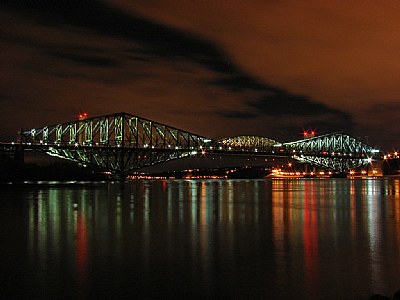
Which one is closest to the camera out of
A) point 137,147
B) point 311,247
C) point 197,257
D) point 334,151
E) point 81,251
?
point 197,257

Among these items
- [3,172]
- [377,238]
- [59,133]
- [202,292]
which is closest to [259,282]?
[202,292]

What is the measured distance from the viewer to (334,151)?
483 feet

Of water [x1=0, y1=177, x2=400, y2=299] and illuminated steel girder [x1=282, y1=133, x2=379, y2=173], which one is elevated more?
illuminated steel girder [x1=282, y1=133, x2=379, y2=173]

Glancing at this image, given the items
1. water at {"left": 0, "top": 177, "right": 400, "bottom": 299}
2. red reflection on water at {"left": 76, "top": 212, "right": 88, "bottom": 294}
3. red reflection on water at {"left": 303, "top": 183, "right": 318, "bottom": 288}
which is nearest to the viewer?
water at {"left": 0, "top": 177, "right": 400, "bottom": 299}

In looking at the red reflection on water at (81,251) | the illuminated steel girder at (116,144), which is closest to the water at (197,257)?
the red reflection on water at (81,251)

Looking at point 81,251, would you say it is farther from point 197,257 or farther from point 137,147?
point 137,147

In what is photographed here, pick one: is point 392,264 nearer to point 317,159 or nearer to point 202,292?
point 202,292

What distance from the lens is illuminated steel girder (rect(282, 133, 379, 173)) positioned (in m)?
122

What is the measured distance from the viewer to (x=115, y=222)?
60.4 ft

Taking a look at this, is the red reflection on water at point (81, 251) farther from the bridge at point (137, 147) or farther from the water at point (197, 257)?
the bridge at point (137, 147)

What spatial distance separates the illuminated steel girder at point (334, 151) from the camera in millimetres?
122312

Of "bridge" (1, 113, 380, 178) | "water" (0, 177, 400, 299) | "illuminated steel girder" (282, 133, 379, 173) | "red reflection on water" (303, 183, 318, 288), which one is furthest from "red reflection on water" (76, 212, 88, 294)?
"illuminated steel girder" (282, 133, 379, 173)

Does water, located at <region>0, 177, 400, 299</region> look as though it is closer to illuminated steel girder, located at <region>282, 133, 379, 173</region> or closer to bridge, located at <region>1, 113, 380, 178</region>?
bridge, located at <region>1, 113, 380, 178</region>

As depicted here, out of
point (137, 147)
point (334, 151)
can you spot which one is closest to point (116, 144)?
point (137, 147)
